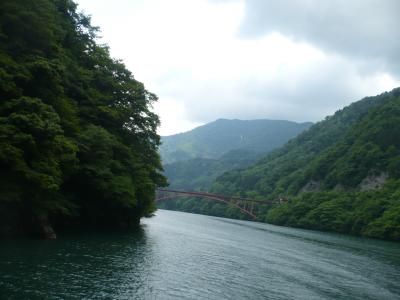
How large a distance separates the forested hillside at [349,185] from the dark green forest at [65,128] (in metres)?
50.9

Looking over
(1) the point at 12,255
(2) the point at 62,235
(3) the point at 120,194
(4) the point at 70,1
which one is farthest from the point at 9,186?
(4) the point at 70,1

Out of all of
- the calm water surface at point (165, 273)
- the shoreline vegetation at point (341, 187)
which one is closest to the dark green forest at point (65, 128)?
the calm water surface at point (165, 273)

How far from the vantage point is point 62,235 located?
2955 cm

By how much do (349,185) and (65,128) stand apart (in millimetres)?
96602

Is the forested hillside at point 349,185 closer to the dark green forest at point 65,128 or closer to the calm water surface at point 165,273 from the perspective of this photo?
the calm water surface at point 165,273

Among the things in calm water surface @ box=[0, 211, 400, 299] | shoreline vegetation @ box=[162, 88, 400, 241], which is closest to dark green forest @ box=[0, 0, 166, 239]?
calm water surface @ box=[0, 211, 400, 299]

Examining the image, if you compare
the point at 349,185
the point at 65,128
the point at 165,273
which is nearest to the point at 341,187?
the point at 349,185

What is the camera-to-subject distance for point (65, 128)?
29.9m

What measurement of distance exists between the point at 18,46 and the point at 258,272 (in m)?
22.2

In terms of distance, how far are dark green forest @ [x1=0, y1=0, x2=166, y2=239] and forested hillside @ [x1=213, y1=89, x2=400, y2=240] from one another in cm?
5086

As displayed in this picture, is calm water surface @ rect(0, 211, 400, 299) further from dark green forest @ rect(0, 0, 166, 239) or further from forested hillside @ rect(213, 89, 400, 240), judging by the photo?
forested hillside @ rect(213, 89, 400, 240)

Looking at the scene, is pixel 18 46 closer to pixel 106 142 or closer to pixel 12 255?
pixel 106 142

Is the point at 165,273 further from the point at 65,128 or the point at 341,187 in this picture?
the point at 341,187

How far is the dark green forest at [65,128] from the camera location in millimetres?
23188
